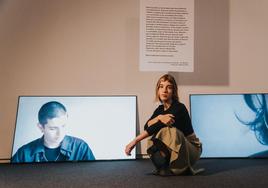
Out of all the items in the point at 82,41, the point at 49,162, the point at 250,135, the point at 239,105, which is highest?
the point at 82,41

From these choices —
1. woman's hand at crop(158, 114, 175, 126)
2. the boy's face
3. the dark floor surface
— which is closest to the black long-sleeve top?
woman's hand at crop(158, 114, 175, 126)

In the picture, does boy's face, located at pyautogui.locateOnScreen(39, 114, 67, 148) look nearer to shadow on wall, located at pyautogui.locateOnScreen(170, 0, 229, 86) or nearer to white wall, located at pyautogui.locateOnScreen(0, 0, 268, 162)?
white wall, located at pyautogui.locateOnScreen(0, 0, 268, 162)

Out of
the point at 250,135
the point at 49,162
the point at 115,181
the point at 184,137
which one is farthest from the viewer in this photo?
the point at 250,135

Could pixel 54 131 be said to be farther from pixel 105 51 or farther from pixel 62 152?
pixel 105 51

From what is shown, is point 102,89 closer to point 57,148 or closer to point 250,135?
point 57,148

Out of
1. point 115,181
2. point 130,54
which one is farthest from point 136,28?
point 115,181

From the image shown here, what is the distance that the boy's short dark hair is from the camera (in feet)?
7.85

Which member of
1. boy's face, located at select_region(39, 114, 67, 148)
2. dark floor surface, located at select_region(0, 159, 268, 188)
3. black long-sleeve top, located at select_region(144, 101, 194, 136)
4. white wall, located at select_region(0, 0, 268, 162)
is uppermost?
white wall, located at select_region(0, 0, 268, 162)

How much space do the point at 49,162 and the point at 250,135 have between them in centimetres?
145

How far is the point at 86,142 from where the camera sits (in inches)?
93.7

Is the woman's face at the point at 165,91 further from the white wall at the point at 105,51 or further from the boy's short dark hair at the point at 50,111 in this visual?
the boy's short dark hair at the point at 50,111

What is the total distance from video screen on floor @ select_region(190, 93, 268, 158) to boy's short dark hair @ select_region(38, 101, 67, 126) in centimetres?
96

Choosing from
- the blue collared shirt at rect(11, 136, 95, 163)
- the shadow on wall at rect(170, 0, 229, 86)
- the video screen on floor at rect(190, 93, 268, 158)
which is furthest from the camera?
the shadow on wall at rect(170, 0, 229, 86)

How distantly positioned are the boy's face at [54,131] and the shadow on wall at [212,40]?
3.50 feet
